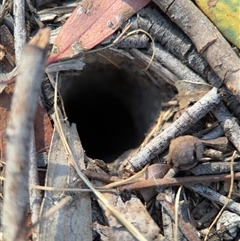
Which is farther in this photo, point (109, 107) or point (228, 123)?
point (109, 107)

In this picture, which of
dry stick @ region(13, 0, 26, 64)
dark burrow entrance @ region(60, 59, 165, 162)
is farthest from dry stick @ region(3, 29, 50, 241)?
dark burrow entrance @ region(60, 59, 165, 162)

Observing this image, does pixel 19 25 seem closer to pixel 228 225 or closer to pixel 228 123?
pixel 228 123

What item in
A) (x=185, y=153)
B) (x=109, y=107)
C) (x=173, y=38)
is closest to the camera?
(x=185, y=153)

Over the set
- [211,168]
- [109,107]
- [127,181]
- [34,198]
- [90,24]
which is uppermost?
[90,24]

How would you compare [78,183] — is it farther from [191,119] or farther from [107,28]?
[107,28]

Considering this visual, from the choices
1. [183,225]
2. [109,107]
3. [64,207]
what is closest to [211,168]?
[183,225]
